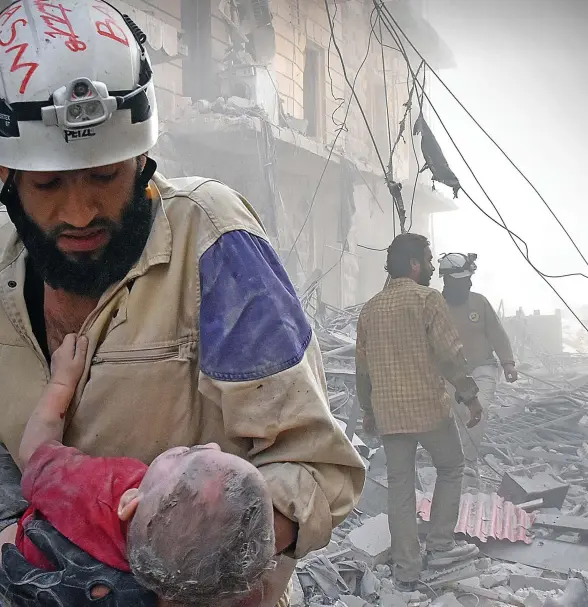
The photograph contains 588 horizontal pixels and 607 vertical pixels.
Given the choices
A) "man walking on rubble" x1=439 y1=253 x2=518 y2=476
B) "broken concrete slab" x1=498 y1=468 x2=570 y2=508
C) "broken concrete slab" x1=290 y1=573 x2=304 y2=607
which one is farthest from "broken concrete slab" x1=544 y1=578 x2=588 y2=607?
"man walking on rubble" x1=439 y1=253 x2=518 y2=476

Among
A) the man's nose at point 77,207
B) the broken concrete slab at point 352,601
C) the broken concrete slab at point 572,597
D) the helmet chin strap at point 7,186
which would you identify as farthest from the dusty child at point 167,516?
the broken concrete slab at point 572,597

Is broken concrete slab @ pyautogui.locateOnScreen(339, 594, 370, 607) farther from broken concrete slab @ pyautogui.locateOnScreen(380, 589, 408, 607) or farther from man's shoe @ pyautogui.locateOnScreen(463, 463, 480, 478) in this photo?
man's shoe @ pyautogui.locateOnScreen(463, 463, 480, 478)

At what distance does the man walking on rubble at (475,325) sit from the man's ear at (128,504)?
22.2 ft

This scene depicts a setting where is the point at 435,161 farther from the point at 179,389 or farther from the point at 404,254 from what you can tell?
the point at 179,389

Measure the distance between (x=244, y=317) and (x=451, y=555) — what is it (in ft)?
16.5

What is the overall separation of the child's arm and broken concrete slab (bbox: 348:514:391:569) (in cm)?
482

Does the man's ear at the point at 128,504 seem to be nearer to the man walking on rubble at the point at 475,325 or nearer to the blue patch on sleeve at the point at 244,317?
the blue patch on sleeve at the point at 244,317

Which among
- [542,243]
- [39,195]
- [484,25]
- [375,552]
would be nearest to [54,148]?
[39,195]

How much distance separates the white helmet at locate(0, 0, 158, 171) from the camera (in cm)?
147

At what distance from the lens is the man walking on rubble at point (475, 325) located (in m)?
7.80

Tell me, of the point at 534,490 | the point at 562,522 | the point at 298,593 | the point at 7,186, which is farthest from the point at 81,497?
the point at 534,490

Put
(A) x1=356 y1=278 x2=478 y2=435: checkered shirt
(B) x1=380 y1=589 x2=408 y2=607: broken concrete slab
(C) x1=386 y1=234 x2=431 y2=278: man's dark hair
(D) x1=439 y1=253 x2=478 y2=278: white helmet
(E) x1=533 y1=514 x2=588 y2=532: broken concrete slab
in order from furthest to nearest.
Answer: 1. (D) x1=439 y1=253 x2=478 y2=278: white helmet
2. (E) x1=533 y1=514 x2=588 y2=532: broken concrete slab
3. (C) x1=386 y1=234 x2=431 y2=278: man's dark hair
4. (A) x1=356 y1=278 x2=478 y2=435: checkered shirt
5. (B) x1=380 y1=589 x2=408 y2=607: broken concrete slab

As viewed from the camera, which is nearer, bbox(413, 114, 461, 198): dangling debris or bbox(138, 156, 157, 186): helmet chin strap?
bbox(138, 156, 157, 186): helmet chin strap

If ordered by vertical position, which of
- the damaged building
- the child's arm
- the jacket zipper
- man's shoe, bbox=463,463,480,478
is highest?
the damaged building
